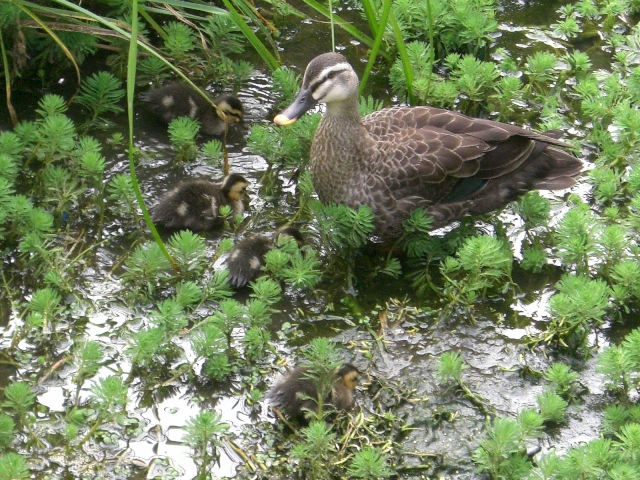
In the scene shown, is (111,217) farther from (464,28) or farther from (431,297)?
(464,28)

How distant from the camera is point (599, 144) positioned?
518 cm

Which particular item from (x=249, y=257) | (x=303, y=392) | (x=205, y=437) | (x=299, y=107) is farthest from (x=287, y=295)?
(x=205, y=437)

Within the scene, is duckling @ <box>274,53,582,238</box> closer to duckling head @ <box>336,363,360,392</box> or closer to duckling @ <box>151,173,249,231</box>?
duckling @ <box>151,173,249,231</box>

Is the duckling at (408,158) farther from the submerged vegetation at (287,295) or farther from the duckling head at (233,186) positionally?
the duckling head at (233,186)

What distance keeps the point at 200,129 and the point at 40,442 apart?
82.6 inches

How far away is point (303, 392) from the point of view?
11.9 ft

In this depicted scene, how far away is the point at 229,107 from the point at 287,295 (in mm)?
1208

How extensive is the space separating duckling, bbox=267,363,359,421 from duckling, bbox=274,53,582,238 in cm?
99

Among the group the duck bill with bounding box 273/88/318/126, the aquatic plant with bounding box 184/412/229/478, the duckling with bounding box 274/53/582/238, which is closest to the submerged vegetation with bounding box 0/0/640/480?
the aquatic plant with bounding box 184/412/229/478

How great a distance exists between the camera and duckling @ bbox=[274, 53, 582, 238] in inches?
175

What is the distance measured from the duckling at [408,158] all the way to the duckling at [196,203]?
15.7 inches

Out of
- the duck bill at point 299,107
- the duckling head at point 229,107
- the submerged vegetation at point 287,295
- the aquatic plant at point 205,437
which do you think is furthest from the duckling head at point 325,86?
the aquatic plant at point 205,437

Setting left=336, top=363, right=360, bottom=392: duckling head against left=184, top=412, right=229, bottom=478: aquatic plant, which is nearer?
left=184, top=412, right=229, bottom=478: aquatic plant

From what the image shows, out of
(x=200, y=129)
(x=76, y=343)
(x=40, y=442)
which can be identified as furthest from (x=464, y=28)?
(x=40, y=442)
